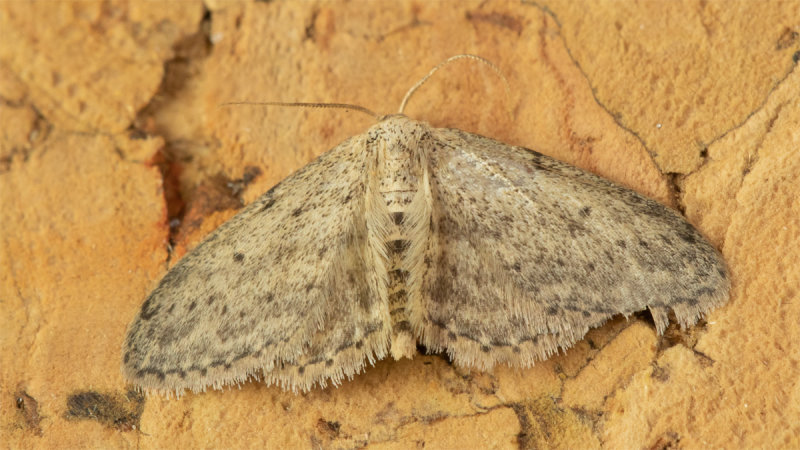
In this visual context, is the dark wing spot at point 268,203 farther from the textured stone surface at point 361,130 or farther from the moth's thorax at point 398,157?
the moth's thorax at point 398,157

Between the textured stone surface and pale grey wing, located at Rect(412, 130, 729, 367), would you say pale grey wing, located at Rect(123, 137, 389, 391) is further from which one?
pale grey wing, located at Rect(412, 130, 729, 367)

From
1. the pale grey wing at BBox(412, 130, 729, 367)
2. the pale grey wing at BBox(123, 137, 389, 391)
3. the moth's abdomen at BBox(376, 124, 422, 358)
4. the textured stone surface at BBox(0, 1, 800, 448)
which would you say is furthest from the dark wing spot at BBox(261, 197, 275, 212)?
the pale grey wing at BBox(412, 130, 729, 367)

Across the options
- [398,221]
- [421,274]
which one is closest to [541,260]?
[421,274]

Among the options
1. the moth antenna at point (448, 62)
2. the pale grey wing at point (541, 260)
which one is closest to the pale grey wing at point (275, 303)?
the pale grey wing at point (541, 260)

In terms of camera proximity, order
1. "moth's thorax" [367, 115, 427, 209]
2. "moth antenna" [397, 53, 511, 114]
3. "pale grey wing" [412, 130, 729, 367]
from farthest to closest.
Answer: "moth antenna" [397, 53, 511, 114], "moth's thorax" [367, 115, 427, 209], "pale grey wing" [412, 130, 729, 367]

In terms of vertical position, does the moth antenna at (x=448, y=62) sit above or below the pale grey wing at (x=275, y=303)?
above

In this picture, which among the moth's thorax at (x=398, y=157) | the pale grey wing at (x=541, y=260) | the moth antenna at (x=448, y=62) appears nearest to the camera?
the pale grey wing at (x=541, y=260)
